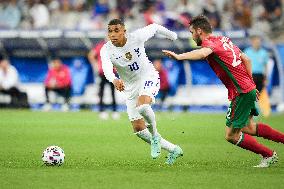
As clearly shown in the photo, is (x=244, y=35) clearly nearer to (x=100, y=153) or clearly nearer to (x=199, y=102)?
(x=199, y=102)

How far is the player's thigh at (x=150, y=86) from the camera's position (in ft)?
42.6

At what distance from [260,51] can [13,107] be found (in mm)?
10007

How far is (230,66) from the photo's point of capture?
1206cm

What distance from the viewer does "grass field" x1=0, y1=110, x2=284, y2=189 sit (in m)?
10.6

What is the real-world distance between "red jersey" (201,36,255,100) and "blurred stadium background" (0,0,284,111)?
1564 cm

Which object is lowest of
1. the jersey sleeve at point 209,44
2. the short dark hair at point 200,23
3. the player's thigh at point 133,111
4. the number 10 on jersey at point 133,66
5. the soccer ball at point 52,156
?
the soccer ball at point 52,156

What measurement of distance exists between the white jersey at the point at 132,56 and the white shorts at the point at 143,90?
0.09 metres

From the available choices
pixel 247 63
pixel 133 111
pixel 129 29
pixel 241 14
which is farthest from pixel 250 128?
pixel 241 14

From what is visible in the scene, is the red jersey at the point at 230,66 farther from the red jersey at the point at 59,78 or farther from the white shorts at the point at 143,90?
the red jersey at the point at 59,78

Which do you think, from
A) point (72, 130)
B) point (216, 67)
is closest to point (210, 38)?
point (216, 67)

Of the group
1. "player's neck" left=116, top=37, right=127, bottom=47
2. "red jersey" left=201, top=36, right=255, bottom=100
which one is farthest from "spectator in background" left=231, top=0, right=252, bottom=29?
"red jersey" left=201, top=36, right=255, bottom=100

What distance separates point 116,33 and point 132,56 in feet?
1.62

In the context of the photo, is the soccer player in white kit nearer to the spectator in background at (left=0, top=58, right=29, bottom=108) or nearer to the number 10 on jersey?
the number 10 on jersey

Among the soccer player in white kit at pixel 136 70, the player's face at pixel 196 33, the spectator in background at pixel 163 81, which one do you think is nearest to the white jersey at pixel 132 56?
the soccer player in white kit at pixel 136 70
